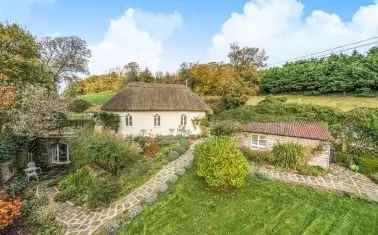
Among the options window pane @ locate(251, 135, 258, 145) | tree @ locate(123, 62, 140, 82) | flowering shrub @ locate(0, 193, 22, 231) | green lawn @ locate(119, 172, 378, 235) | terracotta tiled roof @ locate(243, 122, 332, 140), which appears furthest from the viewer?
tree @ locate(123, 62, 140, 82)

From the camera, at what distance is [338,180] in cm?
1320

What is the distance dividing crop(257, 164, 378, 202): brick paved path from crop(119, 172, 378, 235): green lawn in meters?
0.79

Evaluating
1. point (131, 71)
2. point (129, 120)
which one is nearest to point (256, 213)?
point (129, 120)

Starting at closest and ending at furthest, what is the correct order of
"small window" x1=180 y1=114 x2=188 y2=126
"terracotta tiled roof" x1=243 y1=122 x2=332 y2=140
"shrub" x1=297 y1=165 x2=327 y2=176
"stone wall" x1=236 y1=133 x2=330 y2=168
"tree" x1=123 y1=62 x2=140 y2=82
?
1. "shrub" x1=297 y1=165 x2=327 y2=176
2. "stone wall" x1=236 y1=133 x2=330 y2=168
3. "terracotta tiled roof" x1=243 y1=122 x2=332 y2=140
4. "small window" x1=180 y1=114 x2=188 y2=126
5. "tree" x1=123 y1=62 x2=140 y2=82

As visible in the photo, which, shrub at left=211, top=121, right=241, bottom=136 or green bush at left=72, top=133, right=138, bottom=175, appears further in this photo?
shrub at left=211, top=121, right=241, bottom=136

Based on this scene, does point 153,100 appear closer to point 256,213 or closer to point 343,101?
point 256,213

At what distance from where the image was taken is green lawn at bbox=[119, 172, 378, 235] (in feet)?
28.3

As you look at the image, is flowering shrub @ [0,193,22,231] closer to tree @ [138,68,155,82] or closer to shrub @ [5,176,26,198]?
shrub @ [5,176,26,198]

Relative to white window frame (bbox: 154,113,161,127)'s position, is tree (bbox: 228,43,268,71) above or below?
above

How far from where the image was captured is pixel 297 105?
77.4 ft

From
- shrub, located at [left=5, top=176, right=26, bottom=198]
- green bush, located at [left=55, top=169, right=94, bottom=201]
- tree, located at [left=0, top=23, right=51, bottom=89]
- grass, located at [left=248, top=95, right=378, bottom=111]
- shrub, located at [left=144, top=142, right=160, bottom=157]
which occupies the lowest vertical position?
shrub, located at [left=5, top=176, right=26, bottom=198]

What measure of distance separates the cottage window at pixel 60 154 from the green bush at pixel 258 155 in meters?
16.4

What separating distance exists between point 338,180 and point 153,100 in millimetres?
18162

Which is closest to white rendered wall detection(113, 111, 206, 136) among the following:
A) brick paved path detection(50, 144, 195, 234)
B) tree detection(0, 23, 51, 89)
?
tree detection(0, 23, 51, 89)
